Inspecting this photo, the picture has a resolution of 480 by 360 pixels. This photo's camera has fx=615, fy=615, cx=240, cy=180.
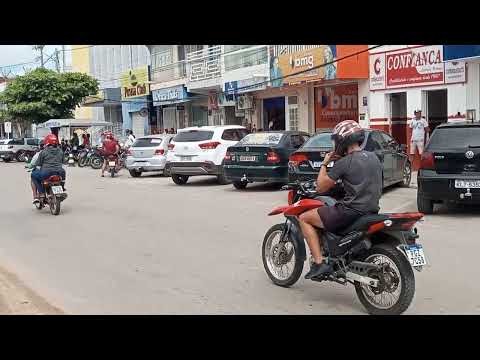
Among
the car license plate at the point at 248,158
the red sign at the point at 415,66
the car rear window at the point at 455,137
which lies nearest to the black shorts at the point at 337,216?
the car rear window at the point at 455,137

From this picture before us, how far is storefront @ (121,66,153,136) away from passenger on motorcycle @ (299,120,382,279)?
30254 millimetres

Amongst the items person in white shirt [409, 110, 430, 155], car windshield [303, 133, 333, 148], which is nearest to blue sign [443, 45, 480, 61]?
person in white shirt [409, 110, 430, 155]

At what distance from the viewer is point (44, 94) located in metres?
39.2

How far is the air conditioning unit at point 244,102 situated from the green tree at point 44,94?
15.8 m

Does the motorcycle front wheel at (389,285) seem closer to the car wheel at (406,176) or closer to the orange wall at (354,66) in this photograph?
the car wheel at (406,176)

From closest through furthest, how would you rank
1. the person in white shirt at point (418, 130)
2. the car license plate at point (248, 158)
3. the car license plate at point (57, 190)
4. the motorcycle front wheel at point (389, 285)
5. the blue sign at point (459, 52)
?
the motorcycle front wheel at point (389, 285) < the car license plate at point (57, 190) < the car license plate at point (248, 158) < the blue sign at point (459, 52) < the person in white shirt at point (418, 130)

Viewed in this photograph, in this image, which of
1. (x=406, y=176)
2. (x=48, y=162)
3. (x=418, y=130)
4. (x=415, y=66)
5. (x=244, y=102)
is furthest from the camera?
(x=244, y=102)

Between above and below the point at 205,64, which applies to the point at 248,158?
below

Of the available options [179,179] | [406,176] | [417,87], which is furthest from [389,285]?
[417,87]

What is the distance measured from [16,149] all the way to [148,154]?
19.5 metres

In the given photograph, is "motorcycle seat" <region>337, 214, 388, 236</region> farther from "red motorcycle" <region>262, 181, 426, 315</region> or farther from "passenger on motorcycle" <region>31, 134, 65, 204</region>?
"passenger on motorcycle" <region>31, 134, 65, 204</region>

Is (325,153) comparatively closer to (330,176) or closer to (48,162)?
(48,162)

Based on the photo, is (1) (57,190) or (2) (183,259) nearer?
(2) (183,259)

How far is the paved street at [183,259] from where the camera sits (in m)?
5.73
